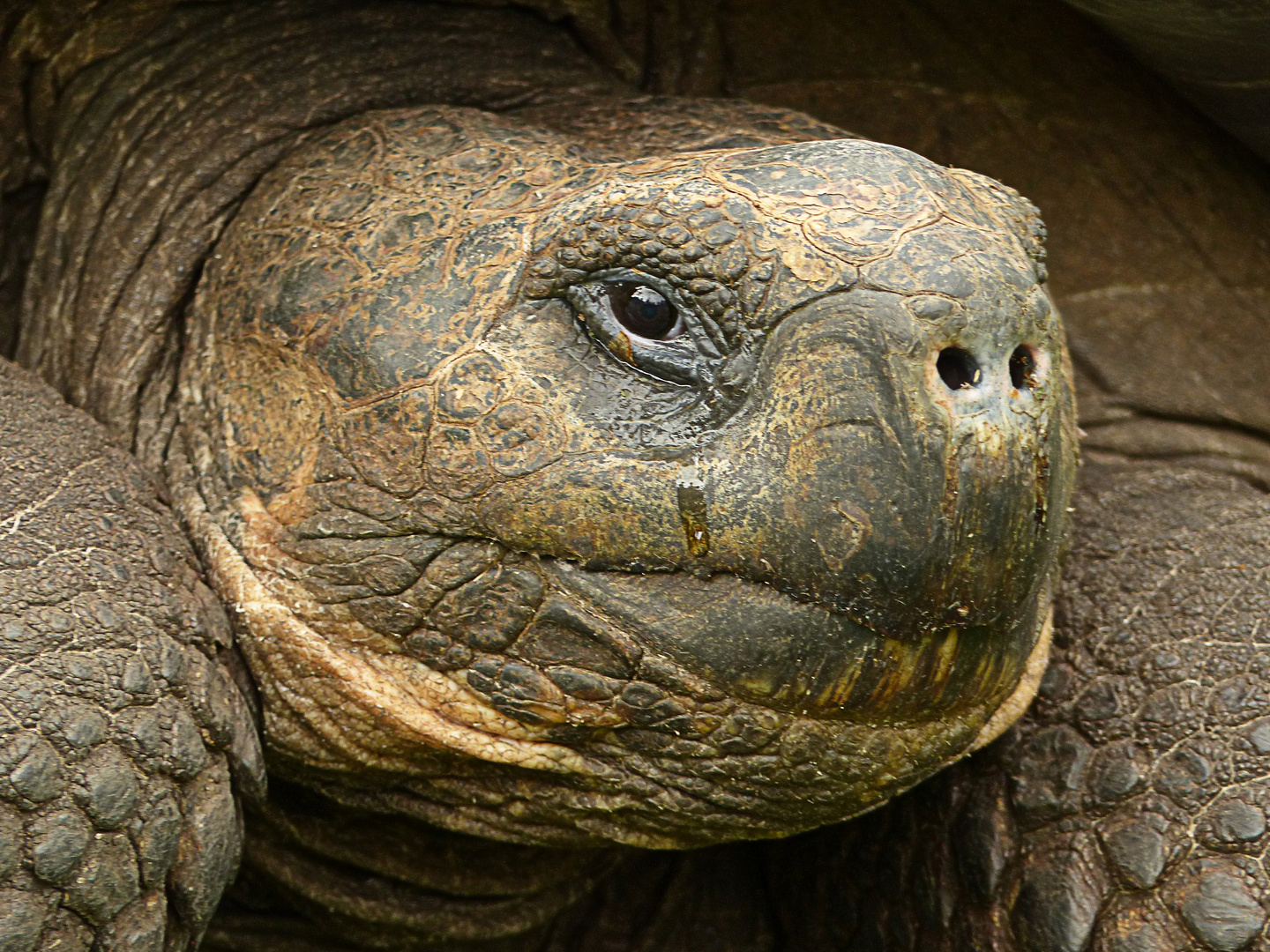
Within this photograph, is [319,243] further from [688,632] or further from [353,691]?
[688,632]

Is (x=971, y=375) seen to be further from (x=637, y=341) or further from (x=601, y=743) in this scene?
(x=601, y=743)

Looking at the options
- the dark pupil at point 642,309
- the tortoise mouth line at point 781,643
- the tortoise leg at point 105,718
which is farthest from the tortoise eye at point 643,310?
the tortoise leg at point 105,718

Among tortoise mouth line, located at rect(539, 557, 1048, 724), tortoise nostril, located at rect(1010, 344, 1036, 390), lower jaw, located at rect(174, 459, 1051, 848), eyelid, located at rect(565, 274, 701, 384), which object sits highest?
tortoise nostril, located at rect(1010, 344, 1036, 390)

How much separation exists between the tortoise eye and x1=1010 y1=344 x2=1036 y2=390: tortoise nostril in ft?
1.25

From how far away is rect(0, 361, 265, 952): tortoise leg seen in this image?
156 cm

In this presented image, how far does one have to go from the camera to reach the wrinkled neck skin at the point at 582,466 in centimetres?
157

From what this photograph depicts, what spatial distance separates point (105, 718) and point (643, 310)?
78 cm

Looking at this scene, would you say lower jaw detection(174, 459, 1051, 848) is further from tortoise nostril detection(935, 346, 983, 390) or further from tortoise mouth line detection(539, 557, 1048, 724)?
tortoise nostril detection(935, 346, 983, 390)

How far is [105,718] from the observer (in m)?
1.63

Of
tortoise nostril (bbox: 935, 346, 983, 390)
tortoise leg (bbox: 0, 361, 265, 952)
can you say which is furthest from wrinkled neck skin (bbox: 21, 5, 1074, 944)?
tortoise leg (bbox: 0, 361, 265, 952)

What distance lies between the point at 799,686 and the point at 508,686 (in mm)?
366

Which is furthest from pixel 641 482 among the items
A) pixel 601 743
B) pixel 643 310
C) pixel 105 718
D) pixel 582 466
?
pixel 105 718

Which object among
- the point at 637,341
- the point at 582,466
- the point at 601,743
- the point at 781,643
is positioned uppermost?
the point at 637,341

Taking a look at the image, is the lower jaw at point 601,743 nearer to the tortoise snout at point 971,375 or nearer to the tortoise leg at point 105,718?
the tortoise leg at point 105,718
